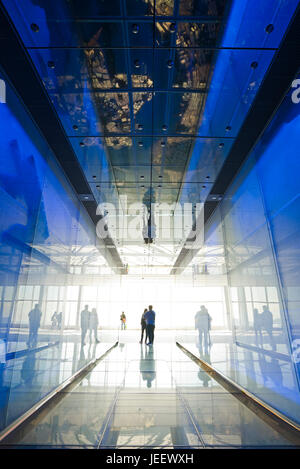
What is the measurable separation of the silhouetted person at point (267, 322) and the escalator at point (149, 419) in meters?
1.20

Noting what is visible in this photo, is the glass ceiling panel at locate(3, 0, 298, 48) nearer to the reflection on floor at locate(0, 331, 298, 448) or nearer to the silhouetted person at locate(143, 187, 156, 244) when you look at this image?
the silhouetted person at locate(143, 187, 156, 244)

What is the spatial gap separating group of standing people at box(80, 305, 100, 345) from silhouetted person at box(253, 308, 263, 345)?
17.3 feet

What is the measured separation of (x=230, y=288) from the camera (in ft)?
24.2

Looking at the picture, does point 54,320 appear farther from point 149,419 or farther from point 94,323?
point 94,323

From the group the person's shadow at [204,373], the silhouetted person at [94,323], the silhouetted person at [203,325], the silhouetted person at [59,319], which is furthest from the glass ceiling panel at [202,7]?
the silhouetted person at [94,323]

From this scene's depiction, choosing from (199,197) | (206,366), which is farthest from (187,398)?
(199,197)

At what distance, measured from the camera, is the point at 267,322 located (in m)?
5.01

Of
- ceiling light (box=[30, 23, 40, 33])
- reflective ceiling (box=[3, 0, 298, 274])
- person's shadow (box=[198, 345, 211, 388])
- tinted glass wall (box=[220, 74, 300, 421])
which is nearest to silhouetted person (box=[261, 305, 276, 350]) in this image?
tinted glass wall (box=[220, 74, 300, 421])

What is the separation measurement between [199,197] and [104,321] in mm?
7613

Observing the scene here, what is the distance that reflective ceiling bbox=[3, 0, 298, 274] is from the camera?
352 cm

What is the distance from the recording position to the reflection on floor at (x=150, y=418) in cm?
320

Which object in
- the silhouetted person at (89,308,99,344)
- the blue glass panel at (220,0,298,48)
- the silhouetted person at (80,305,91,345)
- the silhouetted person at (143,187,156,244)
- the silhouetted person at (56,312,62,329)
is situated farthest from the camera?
the silhouetted person at (89,308,99,344)
